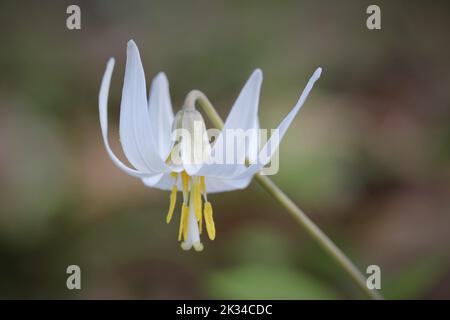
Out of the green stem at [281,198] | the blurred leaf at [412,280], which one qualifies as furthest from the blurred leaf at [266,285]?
the green stem at [281,198]

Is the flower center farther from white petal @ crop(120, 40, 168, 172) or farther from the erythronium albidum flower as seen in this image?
white petal @ crop(120, 40, 168, 172)

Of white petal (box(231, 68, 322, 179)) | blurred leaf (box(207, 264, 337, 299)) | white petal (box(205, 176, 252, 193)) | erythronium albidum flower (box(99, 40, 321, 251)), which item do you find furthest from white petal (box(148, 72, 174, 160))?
blurred leaf (box(207, 264, 337, 299))

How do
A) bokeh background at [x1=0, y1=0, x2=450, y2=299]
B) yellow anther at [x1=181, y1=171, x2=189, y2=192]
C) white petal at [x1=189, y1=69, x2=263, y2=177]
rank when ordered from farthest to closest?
bokeh background at [x1=0, y1=0, x2=450, y2=299] < yellow anther at [x1=181, y1=171, x2=189, y2=192] < white petal at [x1=189, y1=69, x2=263, y2=177]

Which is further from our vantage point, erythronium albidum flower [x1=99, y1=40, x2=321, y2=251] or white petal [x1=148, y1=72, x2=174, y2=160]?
white petal [x1=148, y1=72, x2=174, y2=160]

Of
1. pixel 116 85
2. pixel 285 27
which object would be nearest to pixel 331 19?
pixel 285 27

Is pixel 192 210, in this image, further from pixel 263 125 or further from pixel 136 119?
pixel 263 125

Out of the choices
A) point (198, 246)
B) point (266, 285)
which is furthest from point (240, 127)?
point (266, 285)
